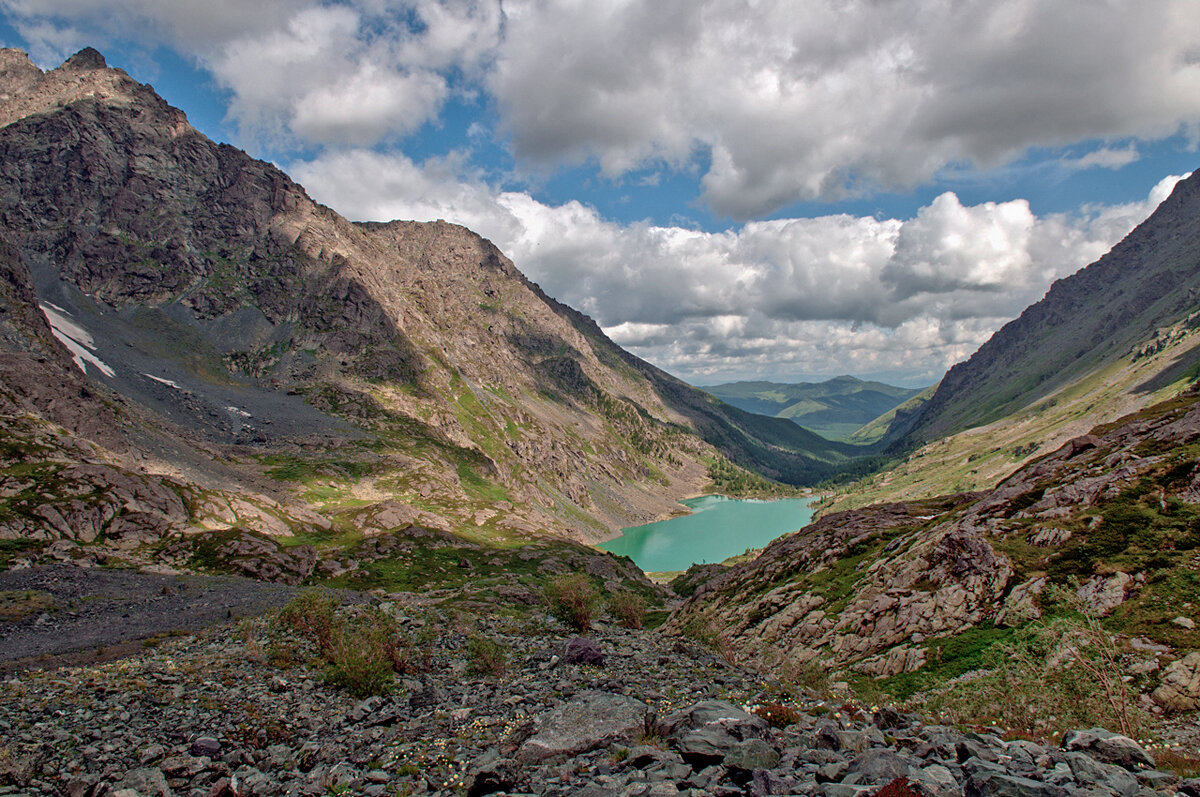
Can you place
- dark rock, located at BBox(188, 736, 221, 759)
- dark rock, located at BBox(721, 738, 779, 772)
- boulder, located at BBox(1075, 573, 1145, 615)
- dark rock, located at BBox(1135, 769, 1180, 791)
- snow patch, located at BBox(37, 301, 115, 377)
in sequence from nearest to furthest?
dark rock, located at BBox(1135, 769, 1180, 791)
dark rock, located at BBox(721, 738, 779, 772)
dark rock, located at BBox(188, 736, 221, 759)
boulder, located at BBox(1075, 573, 1145, 615)
snow patch, located at BBox(37, 301, 115, 377)

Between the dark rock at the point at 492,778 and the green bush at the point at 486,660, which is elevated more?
the dark rock at the point at 492,778

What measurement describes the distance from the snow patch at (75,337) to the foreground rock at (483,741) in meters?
172

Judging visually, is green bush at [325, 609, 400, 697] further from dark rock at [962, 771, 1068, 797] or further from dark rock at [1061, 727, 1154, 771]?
dark rock at [1061, 727, 1154, 771]

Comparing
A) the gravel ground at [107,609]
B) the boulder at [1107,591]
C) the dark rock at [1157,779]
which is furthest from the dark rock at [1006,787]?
the gravel ground at [107,609]

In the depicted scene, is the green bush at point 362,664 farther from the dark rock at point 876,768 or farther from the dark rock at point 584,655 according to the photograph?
the dark rock at point 876,768

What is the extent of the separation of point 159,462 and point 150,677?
93.0 m

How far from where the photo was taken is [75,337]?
16225cm

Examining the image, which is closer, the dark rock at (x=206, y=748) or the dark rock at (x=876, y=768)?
the dark rock at (x=876, y=768)

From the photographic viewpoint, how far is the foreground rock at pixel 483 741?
401 inches

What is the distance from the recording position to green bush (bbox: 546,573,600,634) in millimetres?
37562

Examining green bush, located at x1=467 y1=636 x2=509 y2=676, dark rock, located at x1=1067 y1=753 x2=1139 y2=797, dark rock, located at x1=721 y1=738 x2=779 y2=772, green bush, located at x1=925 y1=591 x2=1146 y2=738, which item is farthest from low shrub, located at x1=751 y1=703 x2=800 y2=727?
green bush, located at x1=467 y1=636 x2=509 y2=676

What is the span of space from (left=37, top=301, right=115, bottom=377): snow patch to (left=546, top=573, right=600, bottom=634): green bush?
168 meters

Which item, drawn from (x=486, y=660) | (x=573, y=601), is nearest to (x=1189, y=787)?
(x=486, y=660)

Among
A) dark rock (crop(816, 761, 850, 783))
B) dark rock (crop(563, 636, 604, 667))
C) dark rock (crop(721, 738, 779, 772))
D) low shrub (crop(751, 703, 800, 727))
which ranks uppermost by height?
dark rock (crop(816, 761, 850, 783))
